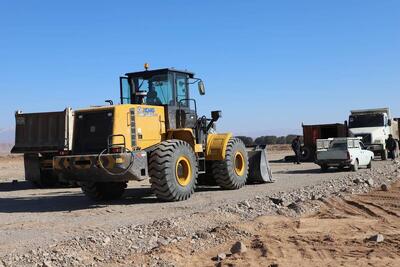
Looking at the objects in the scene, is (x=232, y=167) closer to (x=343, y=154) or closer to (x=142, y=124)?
(x=142, y=124)

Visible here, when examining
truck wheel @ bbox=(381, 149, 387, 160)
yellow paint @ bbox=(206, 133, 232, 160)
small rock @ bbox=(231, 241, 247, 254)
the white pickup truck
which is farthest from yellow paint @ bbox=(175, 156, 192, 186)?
truck wheel @ bbox=(381, 149, 387, 160)

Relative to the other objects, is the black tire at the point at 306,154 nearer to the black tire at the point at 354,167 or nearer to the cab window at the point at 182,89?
the black tire at the point at 354,167

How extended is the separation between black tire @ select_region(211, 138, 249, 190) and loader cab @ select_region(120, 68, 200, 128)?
1.36m

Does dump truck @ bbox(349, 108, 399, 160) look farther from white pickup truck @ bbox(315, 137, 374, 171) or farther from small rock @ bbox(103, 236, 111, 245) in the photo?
small rock @ bbox(103, 236, 111, 245)

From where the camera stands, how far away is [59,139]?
19.1 m

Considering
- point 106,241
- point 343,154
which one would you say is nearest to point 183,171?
point 106,241

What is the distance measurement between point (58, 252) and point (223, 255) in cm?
235

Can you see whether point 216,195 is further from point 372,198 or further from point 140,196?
point 372,198

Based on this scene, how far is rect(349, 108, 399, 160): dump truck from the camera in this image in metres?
32.1

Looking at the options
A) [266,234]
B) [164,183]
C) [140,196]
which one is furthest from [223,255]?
[140,196]

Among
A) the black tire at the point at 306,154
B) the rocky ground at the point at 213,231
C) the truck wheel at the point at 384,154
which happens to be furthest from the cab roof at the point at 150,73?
the black tire at the point at 306,154

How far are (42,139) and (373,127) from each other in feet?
68.7

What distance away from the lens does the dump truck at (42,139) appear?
1900cm

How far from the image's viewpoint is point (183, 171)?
45.1 feet
